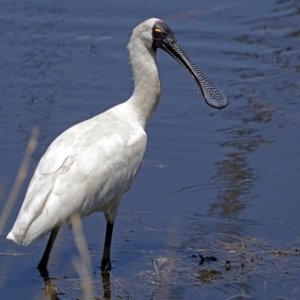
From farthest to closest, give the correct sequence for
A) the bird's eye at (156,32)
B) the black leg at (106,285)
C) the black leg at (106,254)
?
the bird's eye at (156,32)
the black leg at (106,254)
the black leg at (106,285)

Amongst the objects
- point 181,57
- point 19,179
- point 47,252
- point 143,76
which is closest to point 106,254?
point 47,252

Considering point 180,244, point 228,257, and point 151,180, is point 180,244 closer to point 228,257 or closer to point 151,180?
point 228,257

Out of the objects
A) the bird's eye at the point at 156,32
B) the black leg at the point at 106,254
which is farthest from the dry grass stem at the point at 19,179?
the bird's eye at the point at 156,32

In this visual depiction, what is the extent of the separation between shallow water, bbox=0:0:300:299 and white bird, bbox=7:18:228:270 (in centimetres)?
52

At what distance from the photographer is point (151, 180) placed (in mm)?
9859

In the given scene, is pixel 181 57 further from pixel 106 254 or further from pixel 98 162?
pixel 106 254

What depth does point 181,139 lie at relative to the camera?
35.5 feet

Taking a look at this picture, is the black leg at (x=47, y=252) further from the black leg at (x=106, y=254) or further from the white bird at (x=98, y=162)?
the black leg at (x=106, y=254)

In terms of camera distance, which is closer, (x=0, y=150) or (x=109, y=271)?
(x=109, y=271)

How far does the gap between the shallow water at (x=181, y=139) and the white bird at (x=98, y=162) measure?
20.6 inches

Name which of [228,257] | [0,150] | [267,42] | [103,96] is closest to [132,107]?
[228,257]

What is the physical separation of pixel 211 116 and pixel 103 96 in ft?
4.40

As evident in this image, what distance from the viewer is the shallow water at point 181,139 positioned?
26.7 ft

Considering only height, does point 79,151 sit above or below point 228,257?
above
